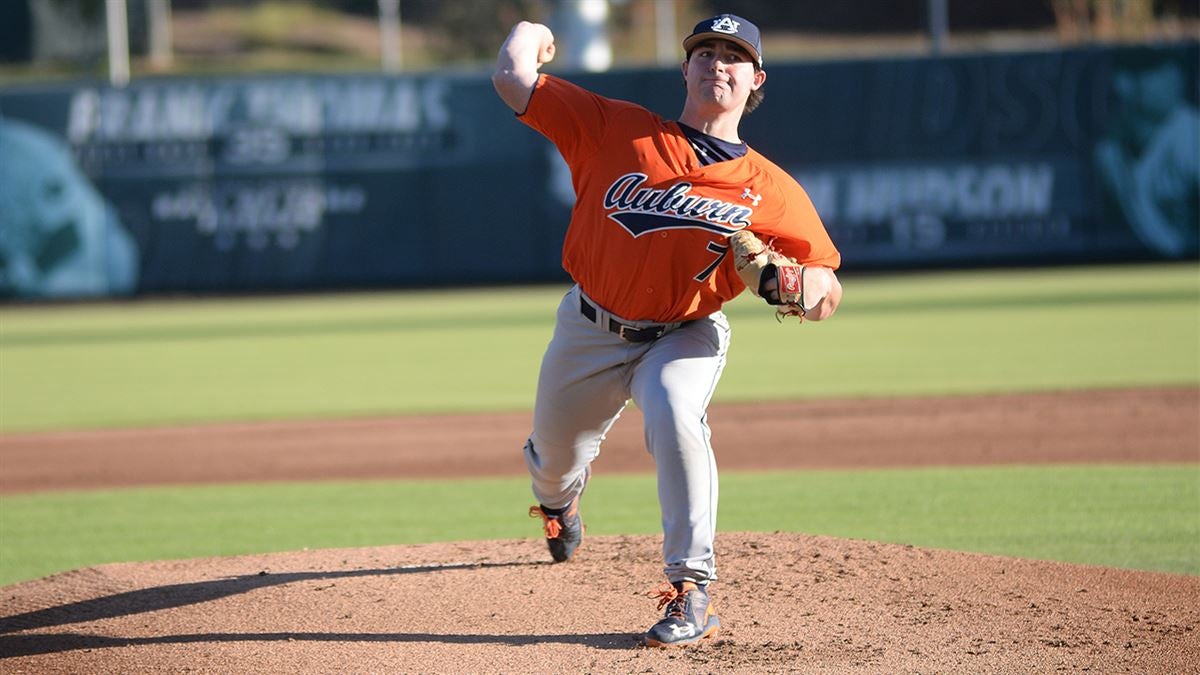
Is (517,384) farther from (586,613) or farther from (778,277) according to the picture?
(778,277)

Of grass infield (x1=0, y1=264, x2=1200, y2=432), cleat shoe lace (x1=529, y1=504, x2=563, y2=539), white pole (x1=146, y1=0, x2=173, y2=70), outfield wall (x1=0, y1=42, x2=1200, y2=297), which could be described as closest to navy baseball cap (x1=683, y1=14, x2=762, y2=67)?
cleat shoe lace (x1=529, y1=504, x2=563, y2=539)

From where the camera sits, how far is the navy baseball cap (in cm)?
440

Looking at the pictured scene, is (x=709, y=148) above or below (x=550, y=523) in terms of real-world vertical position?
above

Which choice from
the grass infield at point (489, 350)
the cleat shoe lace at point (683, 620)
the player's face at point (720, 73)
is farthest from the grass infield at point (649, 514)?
the grass infield at point (489, 350)

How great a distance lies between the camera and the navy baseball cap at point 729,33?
4.40 m

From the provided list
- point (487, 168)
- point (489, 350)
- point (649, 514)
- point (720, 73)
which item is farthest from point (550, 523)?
point (487, 168)

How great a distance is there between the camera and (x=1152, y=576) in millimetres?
5227

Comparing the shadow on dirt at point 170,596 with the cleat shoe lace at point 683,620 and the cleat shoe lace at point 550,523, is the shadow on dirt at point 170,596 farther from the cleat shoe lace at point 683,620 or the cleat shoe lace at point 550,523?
the cleat shoe lace at point 683,620

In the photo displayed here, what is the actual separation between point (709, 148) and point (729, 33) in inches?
14.0

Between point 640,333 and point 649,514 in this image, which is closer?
point 640,333

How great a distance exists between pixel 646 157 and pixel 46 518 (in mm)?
4408

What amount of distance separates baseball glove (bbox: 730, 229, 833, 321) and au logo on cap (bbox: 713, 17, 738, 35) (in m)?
0.61

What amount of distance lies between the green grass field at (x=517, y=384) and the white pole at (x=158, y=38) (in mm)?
15647

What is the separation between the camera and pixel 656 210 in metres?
4.39
